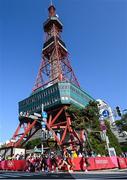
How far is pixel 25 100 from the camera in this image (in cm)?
8056

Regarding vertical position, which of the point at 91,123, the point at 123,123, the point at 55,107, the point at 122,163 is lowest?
the point at 122,163

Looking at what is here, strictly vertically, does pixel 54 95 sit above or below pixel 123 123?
above

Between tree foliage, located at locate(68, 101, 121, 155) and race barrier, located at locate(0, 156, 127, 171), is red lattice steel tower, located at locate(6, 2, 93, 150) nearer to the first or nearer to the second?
tree foliage, located at locate(68, 101, 121, 155)

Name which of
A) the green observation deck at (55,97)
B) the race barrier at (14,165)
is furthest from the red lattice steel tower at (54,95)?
the race barrier at (14,165)

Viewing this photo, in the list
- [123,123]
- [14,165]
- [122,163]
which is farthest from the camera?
[123,123]

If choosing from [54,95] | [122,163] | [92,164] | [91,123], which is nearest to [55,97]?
[54,95]

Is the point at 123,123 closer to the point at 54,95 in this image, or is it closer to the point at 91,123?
the point at 91,123

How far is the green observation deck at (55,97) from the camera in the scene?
68.8m

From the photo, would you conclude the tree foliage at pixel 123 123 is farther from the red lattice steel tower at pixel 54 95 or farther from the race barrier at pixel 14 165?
the race barrier at pixel 14 165

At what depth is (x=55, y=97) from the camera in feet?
229

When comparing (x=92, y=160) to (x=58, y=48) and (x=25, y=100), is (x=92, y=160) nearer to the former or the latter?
(x=25, y=100)

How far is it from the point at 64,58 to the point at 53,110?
74.5ft

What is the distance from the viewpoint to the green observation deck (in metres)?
68.8

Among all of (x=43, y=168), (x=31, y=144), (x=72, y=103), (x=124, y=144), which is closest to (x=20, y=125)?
(x=31, y=144)
